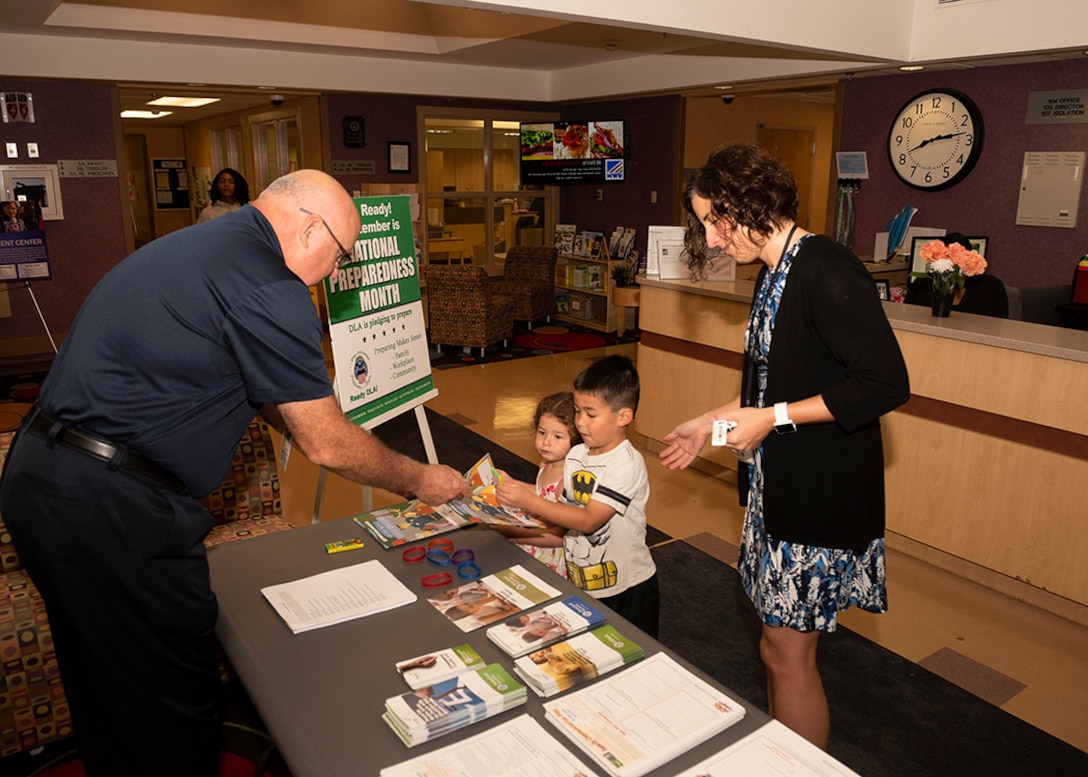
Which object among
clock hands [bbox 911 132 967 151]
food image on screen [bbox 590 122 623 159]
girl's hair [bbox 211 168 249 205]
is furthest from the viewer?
food image on screen [bbox 590 122 623 159]

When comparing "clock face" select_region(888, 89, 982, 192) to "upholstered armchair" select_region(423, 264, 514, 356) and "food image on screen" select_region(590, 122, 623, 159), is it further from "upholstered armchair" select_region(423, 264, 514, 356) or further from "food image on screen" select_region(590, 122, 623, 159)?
"upholstered armchair" select_region(423, 264, 514, 356)

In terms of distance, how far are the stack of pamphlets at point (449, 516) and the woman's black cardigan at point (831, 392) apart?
0.63 metres

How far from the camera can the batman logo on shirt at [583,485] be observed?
2152 millimetres

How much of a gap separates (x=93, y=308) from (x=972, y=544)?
346 cm

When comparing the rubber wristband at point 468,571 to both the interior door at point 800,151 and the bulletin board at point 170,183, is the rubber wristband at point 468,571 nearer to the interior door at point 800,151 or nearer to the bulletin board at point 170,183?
the interior door at point 800,151

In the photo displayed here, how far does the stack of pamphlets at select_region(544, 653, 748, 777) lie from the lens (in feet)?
4.10

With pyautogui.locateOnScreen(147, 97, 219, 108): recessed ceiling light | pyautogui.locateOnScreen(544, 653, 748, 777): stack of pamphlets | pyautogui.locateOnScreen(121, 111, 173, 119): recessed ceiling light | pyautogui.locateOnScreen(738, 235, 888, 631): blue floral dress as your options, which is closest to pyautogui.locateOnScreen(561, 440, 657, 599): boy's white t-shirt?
pyautogui.locateOnScreen(738, 235, 888, 631): blue floral dress

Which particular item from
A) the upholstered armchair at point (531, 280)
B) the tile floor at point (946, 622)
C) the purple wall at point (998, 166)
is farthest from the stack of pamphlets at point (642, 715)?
the upholstered armchair at point (531, 280)

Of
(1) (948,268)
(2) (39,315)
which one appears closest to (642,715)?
(1) (948,268)

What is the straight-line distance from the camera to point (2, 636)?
2256 millimetres

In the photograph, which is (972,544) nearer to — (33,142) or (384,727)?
(384,727)

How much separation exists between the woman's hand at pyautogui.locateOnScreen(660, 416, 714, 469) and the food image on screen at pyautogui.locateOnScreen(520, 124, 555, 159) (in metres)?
8.46

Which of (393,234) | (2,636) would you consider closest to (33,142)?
(393,234)

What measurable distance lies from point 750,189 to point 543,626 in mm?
1071
